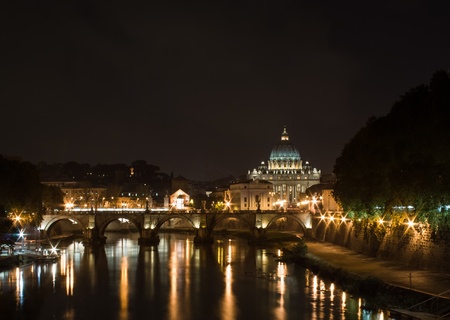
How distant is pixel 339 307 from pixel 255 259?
2223 centimetres

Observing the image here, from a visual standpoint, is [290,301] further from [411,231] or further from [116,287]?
[116,287]

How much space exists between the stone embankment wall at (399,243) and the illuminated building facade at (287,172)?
368 feet

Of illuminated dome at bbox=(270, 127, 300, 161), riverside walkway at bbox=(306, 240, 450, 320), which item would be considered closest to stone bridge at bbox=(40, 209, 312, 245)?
riverside walkway at bbox=(306, 240, 450, 320)

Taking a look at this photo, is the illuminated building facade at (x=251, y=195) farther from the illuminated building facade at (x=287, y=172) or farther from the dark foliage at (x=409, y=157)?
the dark foliage at (x=409, y=157)

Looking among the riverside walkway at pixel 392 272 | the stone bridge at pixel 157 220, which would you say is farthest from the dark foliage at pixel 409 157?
the stone bridge at pixel 157 220

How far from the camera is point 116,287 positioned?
38.2 m

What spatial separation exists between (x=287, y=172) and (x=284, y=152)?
1019 cm

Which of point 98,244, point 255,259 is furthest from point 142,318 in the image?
point 98,244

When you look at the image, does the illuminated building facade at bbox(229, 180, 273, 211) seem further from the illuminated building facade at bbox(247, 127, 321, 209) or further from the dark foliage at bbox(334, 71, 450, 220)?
the dark foliage at bbox(334, 71, 450, 220)

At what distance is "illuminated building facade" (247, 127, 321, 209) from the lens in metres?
169

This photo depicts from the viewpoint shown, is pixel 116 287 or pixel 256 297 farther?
pixel 116 287

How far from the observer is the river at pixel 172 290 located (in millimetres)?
29969

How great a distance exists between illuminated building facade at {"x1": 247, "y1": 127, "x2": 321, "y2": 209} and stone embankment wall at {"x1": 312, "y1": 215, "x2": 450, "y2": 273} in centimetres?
11221

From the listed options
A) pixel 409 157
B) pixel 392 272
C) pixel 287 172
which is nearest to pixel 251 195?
pixel 287 172
